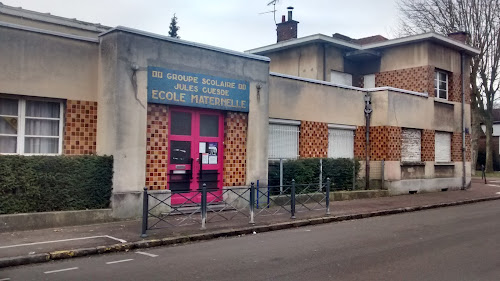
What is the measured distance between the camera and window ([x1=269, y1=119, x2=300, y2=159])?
15406 mm

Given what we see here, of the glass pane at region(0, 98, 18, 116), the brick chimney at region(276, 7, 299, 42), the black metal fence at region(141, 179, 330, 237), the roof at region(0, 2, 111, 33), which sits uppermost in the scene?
the brick chimney at region(276, 7, 299, 42)

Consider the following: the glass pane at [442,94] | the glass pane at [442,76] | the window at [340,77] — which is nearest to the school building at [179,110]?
the glass pane at [442,76]

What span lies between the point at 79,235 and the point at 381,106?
13.2m

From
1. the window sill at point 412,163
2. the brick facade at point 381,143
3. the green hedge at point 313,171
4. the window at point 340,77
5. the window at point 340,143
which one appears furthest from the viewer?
the window at point 340,77

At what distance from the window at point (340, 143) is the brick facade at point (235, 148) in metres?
4.93

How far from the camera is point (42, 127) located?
10875 millimetres

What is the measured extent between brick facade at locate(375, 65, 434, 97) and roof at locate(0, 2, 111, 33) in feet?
42.1

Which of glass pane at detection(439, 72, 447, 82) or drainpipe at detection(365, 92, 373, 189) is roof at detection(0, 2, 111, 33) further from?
glass pane at detection(439, 72, 447, 82)

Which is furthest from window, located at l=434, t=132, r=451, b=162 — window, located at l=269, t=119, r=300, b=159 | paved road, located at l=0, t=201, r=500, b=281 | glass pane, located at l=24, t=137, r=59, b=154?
glass pane, located at l=24, t=137, r=59, b=154

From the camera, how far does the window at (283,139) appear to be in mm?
15406

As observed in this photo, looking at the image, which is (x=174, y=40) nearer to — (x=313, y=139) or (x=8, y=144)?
(x=8, y=144)

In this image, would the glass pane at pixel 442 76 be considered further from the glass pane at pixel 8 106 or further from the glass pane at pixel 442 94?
the glass pane at pixel 8 106

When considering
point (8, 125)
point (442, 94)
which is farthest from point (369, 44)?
point (8, 125)

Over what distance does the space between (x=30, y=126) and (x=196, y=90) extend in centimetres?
418
